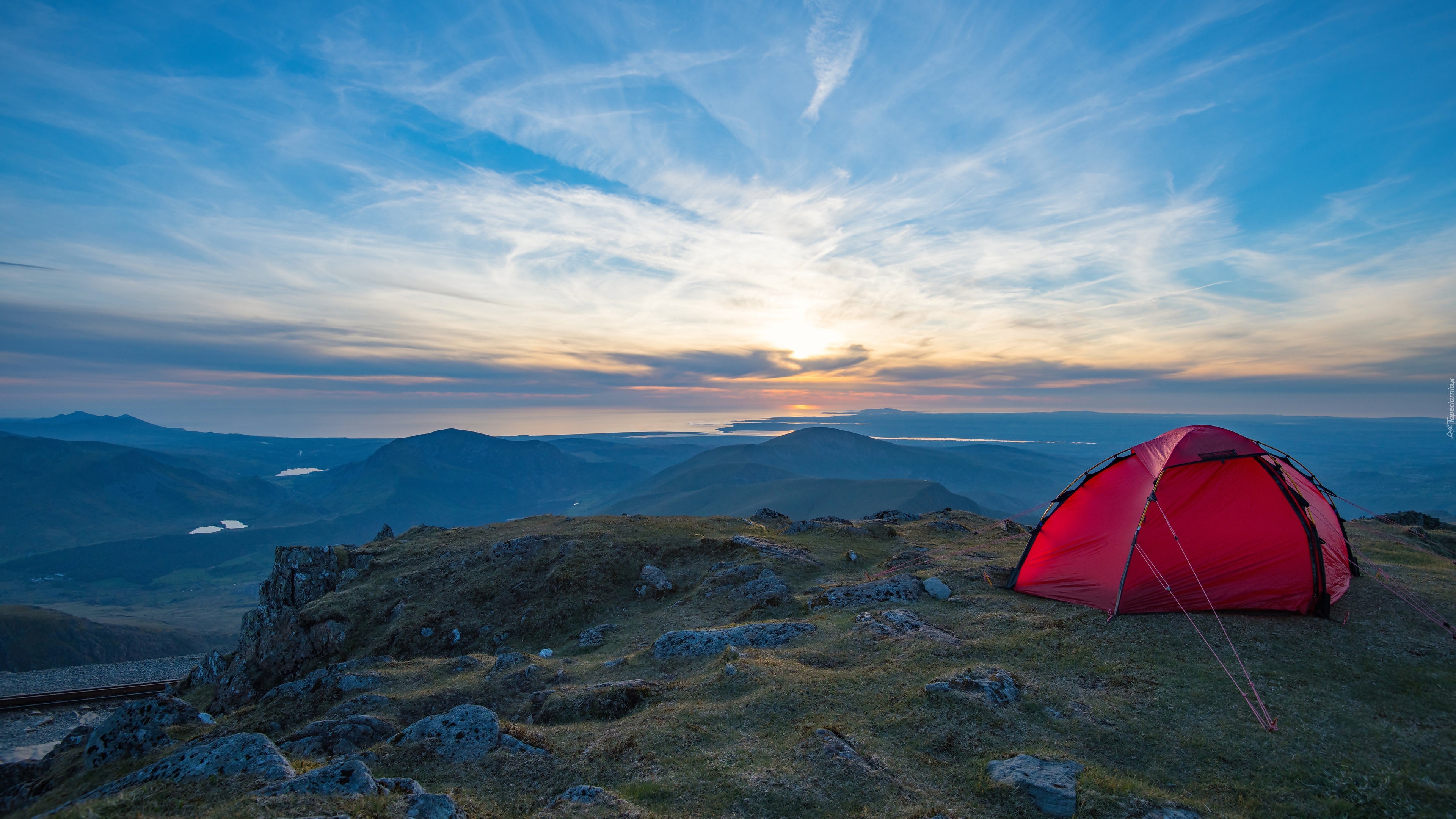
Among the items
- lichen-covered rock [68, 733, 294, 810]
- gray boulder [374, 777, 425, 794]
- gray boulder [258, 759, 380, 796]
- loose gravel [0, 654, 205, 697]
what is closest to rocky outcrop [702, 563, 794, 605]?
gray boulder [374, 777, 425, 794]

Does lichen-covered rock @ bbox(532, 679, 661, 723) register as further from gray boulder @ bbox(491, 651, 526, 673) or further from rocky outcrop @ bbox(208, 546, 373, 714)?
rocky outcrop @ bbox(208, 546, 373, 714)

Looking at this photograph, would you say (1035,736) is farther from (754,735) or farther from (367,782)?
(367,782)

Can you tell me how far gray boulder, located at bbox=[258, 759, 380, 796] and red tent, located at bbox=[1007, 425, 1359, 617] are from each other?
59.4 ft

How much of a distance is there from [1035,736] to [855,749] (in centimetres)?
356

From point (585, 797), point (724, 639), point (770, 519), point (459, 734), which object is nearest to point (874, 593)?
point (724, 639)

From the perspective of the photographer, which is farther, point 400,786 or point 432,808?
point 400,786

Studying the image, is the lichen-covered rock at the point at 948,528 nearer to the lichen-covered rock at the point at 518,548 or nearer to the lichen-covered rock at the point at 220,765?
the lichen-covered rock at the point at 518,548

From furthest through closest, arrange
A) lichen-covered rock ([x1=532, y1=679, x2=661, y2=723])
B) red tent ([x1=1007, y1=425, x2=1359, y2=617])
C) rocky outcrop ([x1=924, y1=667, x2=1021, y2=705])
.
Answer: red tent ([x1=1007, y1=425, x2=1359, y2=617]), lichen-covered rock ([x1=532, y1=679, x2=661, y2=723]), rocky outcrop ([x1=924, y1=667, x2=1021, y2=705])

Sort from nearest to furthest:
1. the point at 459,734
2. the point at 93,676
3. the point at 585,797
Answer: the point at 585,797 → the point at 459,734 → the point at 93,676

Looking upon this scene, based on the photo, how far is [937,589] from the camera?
21.2 m

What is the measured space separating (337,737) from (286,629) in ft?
63.0

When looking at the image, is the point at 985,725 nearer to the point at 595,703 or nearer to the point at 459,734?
the point at 595,703

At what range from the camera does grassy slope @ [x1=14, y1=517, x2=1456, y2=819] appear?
916 cm

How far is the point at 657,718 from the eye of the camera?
40.8 ft
